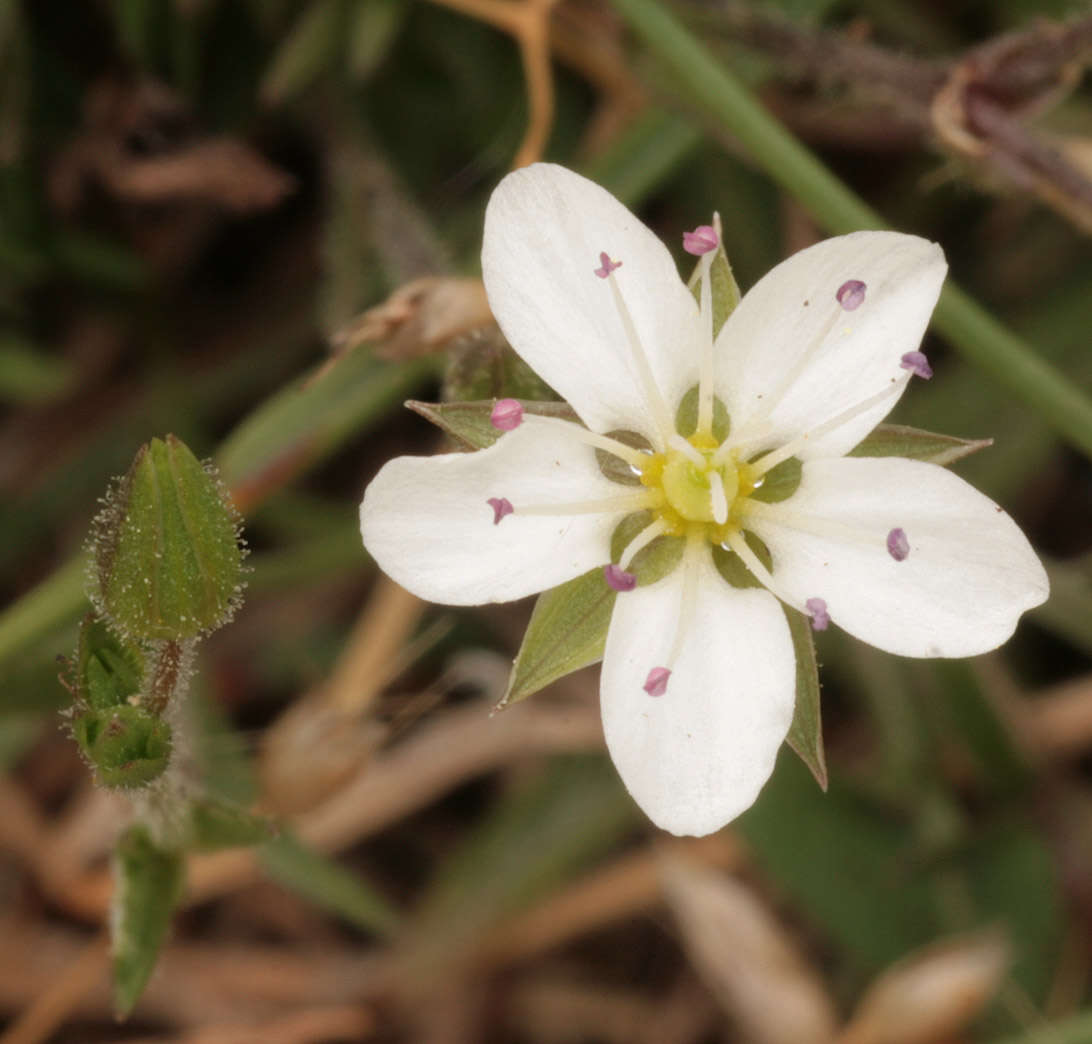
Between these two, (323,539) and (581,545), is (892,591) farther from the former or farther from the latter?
(323,539)

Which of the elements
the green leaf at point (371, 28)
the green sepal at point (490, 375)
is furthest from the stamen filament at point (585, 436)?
the green leaf at point (371, 28)

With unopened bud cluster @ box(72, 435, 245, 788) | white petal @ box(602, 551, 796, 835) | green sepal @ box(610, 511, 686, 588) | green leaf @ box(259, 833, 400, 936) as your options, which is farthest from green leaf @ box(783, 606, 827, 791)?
green leaf @ box(259, 833, 400, 936)

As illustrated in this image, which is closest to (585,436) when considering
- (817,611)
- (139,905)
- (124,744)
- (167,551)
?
(817,611)

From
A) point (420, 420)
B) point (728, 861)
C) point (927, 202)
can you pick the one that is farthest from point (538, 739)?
point (927, 202)

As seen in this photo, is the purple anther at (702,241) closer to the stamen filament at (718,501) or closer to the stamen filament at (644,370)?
the stamen filament at (644,370)

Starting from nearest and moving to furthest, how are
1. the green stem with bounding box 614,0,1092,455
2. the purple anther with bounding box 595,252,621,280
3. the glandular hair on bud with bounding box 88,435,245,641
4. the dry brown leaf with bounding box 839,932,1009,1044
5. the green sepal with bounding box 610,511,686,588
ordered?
1. the glandular hair on bud with bounding box 88,435,245,641
2. the purple anther with bounding box 595,252,621,280
3. the green sepal with bounding box 610,511,686,588
4. the green stem with bounding box 614,0,1092,455
5. the dry brown leaf with bounding box 839,932,1009,1044

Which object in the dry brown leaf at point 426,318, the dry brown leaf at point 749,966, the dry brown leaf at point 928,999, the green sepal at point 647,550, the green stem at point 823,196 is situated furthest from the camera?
the dry brown leaf at point 749,966

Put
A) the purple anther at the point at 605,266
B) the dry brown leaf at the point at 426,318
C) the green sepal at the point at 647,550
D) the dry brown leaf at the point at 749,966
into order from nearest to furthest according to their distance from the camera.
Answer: the purple anther at the point at 605,266 < the green sepal at the point at 647,550 < the dry brown leaf at the point at 426,318 < the dry brown leaf at the point at 749,966

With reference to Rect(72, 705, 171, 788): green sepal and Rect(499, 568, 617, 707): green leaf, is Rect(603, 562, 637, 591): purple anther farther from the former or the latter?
Rect(72, 705, 171, 788): green sepal
